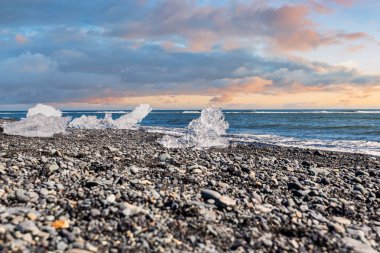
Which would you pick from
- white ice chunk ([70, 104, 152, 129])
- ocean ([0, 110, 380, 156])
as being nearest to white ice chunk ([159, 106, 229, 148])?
ocean ([0, 110, 380, 156])

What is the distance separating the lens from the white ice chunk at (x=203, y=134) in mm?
16750

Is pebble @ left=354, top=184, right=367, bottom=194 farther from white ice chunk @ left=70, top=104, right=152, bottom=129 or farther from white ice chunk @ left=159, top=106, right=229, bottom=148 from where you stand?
white ice chunk @ left=70, top=104, right=152, bottom=129

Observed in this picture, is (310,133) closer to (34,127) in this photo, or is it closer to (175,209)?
(34,127)

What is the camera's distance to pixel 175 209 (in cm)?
636

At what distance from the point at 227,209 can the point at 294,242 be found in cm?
139

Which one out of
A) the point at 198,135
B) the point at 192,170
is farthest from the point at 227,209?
the point at 198,135

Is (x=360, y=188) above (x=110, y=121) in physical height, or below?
below

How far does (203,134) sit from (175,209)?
1102 centimetres

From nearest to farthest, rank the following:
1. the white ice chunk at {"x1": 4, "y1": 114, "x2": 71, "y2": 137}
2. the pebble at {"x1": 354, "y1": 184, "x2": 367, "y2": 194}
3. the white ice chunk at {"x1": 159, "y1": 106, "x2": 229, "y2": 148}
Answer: the pebble at {"x1": 354, "y1": 184, "x2": 367, "y2": 194}, the white ice chunk at {"x1": 159, "y1": 106, "x2": 229, "y2": 148}, the white ice chunk at {"x1": 4, "y1": 114, "x2": 71, "y2": 137}

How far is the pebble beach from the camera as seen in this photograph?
5.18 m

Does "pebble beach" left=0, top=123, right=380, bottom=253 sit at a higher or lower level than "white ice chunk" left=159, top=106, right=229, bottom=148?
lower

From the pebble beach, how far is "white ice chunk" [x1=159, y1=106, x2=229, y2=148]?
21.9 feet

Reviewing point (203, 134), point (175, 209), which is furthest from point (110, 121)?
point (175, 209)

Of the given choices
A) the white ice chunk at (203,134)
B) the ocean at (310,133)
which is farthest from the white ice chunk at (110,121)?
the white ice chunk at (203,134)
